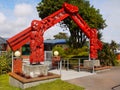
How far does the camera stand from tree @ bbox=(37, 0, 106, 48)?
31.0 m

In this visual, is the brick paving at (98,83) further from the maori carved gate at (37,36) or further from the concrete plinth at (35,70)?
the maori carved gate at (37,36)

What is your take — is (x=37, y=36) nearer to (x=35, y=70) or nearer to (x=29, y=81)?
(x=35, y=70)

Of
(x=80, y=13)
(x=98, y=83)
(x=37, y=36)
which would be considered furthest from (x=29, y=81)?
(x=80, y=13)

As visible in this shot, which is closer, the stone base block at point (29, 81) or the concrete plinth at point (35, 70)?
the stone base block at point (29, 81)

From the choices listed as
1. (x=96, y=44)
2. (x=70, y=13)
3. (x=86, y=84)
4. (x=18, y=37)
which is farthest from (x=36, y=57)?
(x=96, y=44)

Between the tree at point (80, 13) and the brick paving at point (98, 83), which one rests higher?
the tree at point (80, 13)

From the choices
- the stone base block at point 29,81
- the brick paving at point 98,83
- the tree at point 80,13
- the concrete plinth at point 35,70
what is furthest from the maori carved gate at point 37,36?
the tree at point 80,13

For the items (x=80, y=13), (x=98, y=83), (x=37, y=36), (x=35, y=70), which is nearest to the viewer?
(x=98, y=83)

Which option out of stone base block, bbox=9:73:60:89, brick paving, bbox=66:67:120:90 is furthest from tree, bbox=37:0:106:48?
stone base block, bbox=9:73:60:89

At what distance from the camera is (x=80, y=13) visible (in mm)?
31156

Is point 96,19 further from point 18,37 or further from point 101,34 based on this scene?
point 18,37

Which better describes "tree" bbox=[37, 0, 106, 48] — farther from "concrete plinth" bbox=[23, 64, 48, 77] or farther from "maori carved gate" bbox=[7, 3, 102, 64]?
"concrete plinth" bbox=[23, 64, 48, 77]

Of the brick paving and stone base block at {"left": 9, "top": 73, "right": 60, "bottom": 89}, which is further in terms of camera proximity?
stone base block at {"left": 9, "top": 73, "right": 60, "bottom": 89}

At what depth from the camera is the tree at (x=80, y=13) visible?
31.0m
